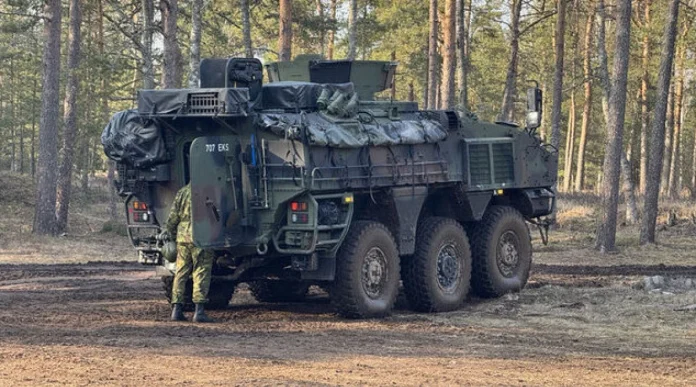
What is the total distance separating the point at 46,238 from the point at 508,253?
1230 cm

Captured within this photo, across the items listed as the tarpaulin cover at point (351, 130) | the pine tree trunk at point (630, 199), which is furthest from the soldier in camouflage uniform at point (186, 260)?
the pine tree trunk at point (630, 199)

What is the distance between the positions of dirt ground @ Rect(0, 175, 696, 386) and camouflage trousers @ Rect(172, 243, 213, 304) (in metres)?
0.40

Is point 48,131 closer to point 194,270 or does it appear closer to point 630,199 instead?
point 194,270

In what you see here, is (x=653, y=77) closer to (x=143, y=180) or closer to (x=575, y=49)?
(x=575, y=49)

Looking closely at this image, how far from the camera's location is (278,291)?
14.8m

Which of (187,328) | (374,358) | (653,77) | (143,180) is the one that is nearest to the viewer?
(374,358)

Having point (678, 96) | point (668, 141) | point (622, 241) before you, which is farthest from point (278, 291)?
point (678, 96)

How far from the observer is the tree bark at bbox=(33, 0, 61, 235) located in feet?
81.2

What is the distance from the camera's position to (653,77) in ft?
140

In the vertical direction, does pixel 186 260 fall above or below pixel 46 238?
above

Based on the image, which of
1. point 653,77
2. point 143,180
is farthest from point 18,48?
point 143,180

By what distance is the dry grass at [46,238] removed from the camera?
21.5 metres

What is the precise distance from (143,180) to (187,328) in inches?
80.3

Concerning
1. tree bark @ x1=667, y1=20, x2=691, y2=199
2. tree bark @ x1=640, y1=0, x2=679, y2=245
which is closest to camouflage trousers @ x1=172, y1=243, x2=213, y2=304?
tree bark @ x1=640, y1=0, x2=679, y2=245
